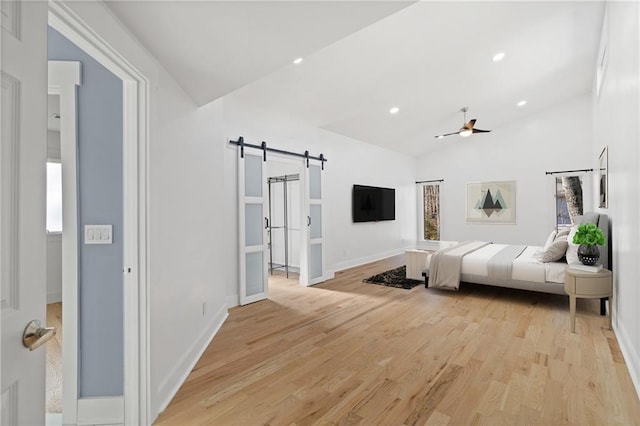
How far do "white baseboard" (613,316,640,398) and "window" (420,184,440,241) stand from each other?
563cm

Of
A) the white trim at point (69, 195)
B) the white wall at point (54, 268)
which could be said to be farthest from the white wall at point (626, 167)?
the white wall at point (54, 268)

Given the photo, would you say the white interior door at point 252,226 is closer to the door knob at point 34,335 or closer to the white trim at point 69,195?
the white trim at point 69,195

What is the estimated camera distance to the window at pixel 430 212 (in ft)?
28.1

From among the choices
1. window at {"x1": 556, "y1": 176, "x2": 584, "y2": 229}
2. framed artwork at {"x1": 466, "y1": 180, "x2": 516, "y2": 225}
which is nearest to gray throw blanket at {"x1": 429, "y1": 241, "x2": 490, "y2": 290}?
framed artwork at {"x1": 466, "y1": 180, "x2": 516, "y2": 225}

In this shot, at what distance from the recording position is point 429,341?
2926mm

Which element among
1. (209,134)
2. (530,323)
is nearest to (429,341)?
(530,323)

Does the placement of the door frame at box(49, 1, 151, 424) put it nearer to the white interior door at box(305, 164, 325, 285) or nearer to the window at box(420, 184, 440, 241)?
the white interior door at box(305, 164, 325, 285)

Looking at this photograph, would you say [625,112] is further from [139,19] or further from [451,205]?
[451,205]

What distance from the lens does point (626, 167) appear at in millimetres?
2545

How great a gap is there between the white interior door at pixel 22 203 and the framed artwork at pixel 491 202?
27.5 ft

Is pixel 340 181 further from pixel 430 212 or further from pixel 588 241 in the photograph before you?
pixel 588 241

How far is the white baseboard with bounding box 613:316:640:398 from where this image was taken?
2143mm

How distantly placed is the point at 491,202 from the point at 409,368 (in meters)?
6.47

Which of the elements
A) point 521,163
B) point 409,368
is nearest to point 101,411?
point 409,368
